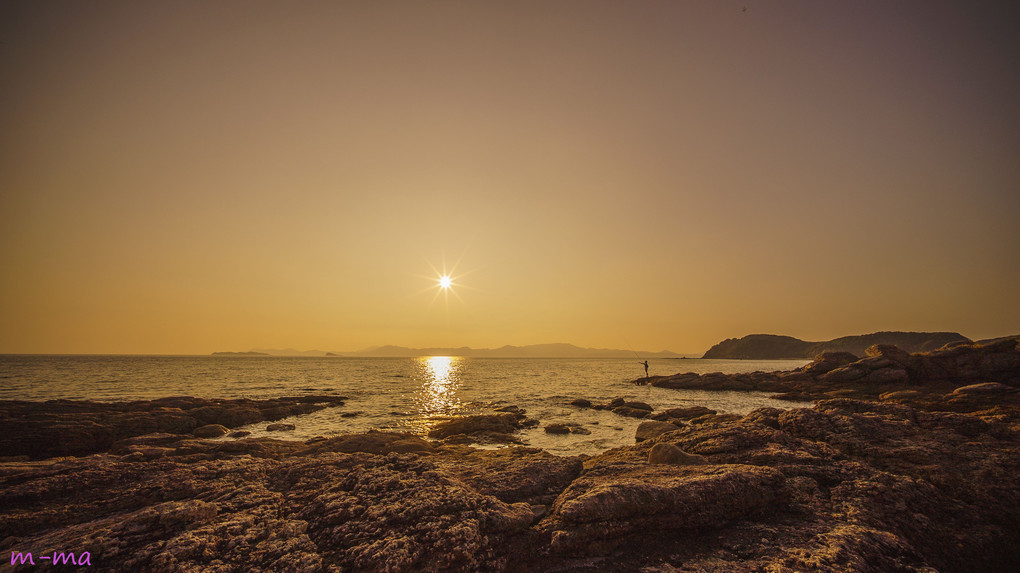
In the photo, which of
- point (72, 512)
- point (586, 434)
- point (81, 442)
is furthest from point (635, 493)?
point (81, 442)

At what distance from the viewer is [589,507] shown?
551cm

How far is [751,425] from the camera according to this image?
382 inches

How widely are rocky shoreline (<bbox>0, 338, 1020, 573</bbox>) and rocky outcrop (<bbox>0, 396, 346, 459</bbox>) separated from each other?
10777mm

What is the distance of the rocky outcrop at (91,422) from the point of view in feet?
A: 51.4

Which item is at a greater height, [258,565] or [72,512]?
[258,565]

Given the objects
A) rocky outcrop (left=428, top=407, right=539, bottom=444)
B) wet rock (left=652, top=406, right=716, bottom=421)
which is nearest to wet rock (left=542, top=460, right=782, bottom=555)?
rocky outcrop (left=428, top=407, right=539, bottom=444)

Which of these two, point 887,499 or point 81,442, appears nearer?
point 887,499

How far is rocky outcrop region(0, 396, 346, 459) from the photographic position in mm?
15664

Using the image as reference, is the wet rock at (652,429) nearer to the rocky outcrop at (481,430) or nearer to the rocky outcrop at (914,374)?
the rocky outcrop at (481,430)

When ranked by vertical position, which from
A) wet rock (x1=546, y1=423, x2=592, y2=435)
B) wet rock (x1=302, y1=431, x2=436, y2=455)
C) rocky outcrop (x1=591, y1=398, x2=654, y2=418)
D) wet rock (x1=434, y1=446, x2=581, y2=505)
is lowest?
rocky outcrop (x1=591, y1=398, x2=654, y2=418)

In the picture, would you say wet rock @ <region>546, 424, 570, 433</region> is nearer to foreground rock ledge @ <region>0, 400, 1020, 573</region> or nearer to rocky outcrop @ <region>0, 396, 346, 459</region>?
foreground rock ledge @ <region>0, 400, 1020, 573</region>

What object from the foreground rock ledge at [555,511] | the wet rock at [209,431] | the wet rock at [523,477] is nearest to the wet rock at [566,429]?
the foreground rock ledge at [555,511]

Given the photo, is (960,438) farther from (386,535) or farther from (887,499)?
(386,535)

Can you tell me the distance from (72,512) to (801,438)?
626 inches
